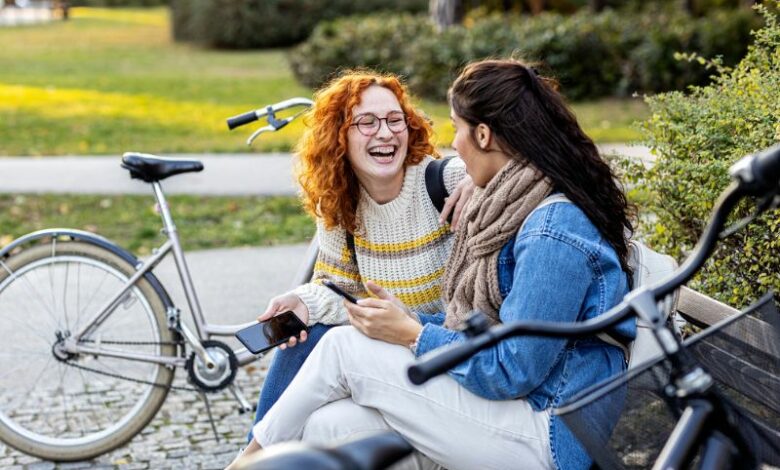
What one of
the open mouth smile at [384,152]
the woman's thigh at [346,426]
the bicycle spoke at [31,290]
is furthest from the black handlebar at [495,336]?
the bicycle spoke at [31,290]

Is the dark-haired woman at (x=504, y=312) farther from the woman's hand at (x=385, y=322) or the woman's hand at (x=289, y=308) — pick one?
the woman's hand at (x=289, y=308)

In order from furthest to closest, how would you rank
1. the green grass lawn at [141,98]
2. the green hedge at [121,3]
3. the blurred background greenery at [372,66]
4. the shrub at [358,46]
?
the green hedge at [121,3], the shrub at [358,46], the green grass lawn at [141,98], the blurred background greenery at [372,66]

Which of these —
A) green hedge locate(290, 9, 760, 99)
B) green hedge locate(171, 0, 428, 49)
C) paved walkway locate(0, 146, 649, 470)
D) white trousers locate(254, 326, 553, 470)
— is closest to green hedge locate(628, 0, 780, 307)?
paved walkway locate(0, 146, 649, 470)

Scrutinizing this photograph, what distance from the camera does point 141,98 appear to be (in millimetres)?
16062

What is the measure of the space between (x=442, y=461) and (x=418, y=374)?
3.06ft

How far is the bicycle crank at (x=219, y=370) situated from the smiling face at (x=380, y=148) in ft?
3.21

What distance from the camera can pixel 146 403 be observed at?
14.0 feet

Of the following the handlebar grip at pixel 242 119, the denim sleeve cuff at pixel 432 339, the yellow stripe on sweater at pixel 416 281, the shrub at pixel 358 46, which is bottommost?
the shrub at pixel 358 46

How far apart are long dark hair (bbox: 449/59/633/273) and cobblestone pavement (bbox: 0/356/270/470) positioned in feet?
6.75

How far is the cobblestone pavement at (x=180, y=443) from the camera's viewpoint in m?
4.27

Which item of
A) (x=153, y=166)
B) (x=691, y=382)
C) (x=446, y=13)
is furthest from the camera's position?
(x=446, y=13)

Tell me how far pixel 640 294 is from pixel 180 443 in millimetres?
2948

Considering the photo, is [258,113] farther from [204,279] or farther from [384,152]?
[204,279]

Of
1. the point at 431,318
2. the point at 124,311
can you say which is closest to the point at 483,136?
the point at 431,318
